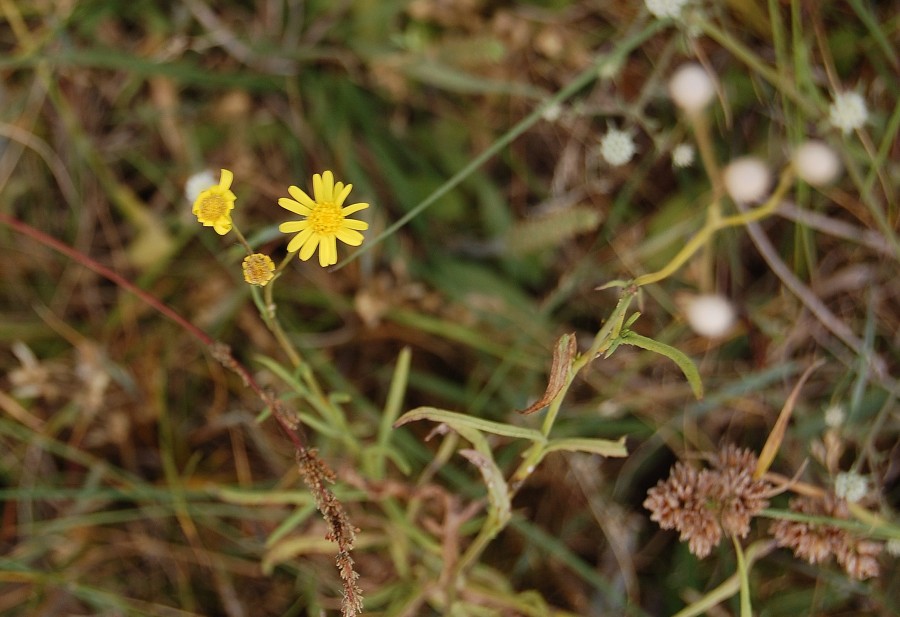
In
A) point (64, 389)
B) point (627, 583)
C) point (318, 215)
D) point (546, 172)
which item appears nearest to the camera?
point (318, 215)

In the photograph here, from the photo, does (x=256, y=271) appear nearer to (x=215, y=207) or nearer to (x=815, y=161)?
(x=215, y=207)

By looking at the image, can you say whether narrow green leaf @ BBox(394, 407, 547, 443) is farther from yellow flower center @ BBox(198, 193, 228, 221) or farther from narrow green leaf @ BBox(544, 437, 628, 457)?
yellow flower center @ BBox(198, 193, 228, 221)

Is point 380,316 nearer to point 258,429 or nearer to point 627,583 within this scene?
point 258,429

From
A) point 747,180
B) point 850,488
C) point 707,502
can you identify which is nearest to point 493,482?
point 707,502

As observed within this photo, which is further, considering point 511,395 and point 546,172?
point 546,172

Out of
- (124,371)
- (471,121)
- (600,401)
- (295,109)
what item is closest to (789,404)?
(600,401)

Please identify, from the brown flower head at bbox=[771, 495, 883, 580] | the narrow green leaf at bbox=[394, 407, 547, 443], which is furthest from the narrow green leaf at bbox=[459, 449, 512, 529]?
the brown flower head at bbox=[771, 495, 883, 580]
